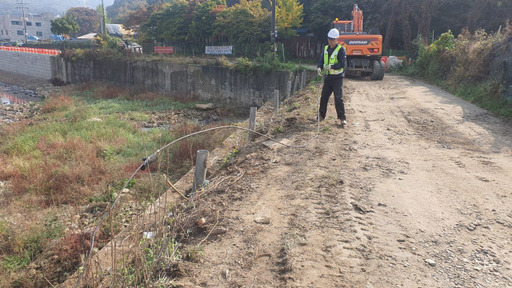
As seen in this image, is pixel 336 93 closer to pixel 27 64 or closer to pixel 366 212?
pixel 366 212

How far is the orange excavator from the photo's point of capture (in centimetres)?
1509

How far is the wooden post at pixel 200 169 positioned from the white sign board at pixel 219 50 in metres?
24.9

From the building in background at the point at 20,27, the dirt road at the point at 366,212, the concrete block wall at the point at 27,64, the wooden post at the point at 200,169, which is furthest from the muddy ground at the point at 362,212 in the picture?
the building in background at the point at 20,27

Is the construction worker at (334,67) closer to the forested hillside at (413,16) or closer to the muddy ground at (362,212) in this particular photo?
the muddy ground at (362,212)

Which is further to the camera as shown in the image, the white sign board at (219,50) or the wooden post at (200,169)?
the white sign board at (219,50)

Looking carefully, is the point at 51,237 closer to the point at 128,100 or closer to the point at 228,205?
the point at 228,205

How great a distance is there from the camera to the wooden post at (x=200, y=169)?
220 inches

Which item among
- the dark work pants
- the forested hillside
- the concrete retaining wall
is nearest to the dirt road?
the dark work pants

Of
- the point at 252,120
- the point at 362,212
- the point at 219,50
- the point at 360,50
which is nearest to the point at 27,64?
the point at 219,50

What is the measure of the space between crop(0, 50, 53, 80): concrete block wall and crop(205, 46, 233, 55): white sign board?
600 inches

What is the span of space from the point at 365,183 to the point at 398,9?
23.8 m

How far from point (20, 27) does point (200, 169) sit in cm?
11202

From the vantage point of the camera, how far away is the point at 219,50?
Answer: 3012 centimetres

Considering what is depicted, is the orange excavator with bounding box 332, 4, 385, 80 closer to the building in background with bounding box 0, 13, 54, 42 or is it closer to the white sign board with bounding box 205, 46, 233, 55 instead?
the white sign board with bounding box 205, 46, 233, 55
